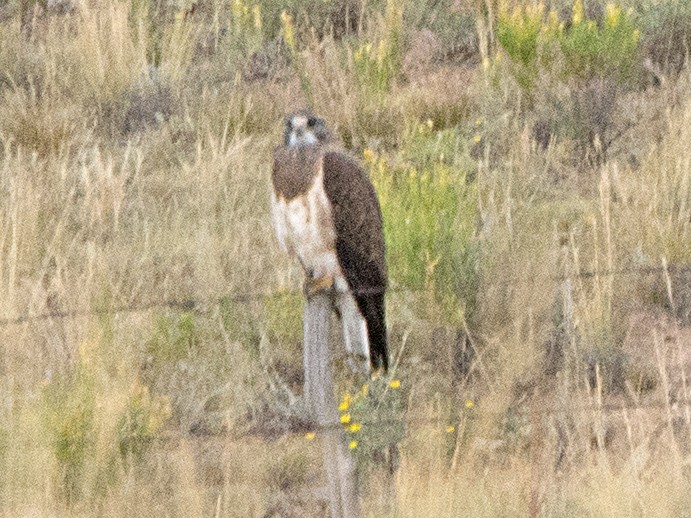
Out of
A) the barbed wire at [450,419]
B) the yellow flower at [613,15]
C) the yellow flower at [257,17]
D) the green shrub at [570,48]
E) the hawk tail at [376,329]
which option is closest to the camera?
the barbed wire at [450,419]

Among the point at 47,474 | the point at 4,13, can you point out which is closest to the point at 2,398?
the point at 47,474

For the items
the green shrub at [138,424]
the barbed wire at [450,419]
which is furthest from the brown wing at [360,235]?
the green shrub at [138,424]

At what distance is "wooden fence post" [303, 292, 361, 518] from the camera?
167 inches

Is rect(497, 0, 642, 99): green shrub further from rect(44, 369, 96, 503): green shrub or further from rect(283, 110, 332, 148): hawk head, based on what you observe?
rect(44, 369, 96, 503): green shrub

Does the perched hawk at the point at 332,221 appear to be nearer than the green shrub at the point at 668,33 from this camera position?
Yes

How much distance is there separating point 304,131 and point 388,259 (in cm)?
62

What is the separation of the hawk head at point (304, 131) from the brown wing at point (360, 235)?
6.0 inches

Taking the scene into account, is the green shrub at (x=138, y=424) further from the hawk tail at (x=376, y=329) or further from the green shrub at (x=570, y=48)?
the green shrub at (x=570, y=48)

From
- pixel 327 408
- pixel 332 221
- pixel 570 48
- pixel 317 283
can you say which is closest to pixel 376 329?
pixel 317 283

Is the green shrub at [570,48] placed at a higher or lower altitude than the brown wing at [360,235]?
higher

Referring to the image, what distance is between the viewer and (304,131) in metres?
5.91

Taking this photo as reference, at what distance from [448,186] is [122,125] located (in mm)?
3146

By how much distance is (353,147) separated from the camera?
8.16 metres

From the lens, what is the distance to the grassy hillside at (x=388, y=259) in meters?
4.83
